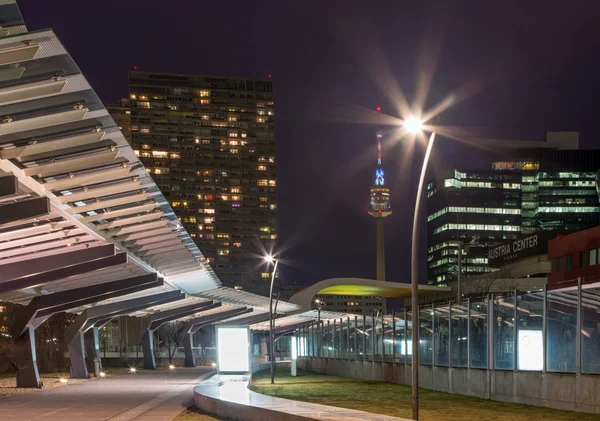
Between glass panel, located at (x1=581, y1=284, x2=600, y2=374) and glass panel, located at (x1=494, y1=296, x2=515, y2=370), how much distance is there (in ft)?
12.1

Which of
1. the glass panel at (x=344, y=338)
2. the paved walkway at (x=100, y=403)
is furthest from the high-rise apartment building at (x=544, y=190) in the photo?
the paved walkway at (x=100, y=403)

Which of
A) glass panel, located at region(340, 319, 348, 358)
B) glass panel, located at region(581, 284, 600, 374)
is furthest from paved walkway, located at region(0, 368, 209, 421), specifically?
glass panel, located at region(340, 319, 348, 358)

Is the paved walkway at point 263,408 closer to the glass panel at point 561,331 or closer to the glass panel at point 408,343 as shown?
the glass panel at point 561,331

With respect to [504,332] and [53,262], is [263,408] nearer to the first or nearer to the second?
[504,332]

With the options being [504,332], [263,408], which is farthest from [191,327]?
[263,408]

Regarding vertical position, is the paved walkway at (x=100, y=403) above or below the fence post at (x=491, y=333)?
below

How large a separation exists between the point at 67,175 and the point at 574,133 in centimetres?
17477

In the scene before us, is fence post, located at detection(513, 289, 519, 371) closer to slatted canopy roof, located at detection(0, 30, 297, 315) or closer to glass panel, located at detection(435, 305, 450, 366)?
glass panel, located at detection(435, 305, 450, 366)

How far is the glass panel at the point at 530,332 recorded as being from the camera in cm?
2445

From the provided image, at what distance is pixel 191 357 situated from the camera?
69.2 metres

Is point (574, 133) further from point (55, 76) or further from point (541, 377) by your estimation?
point (55, 76)

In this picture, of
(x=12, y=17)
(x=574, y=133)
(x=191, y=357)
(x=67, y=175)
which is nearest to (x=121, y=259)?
(x=67, y=175)

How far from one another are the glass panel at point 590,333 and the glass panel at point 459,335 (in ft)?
26.2

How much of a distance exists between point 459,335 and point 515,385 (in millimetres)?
5561
